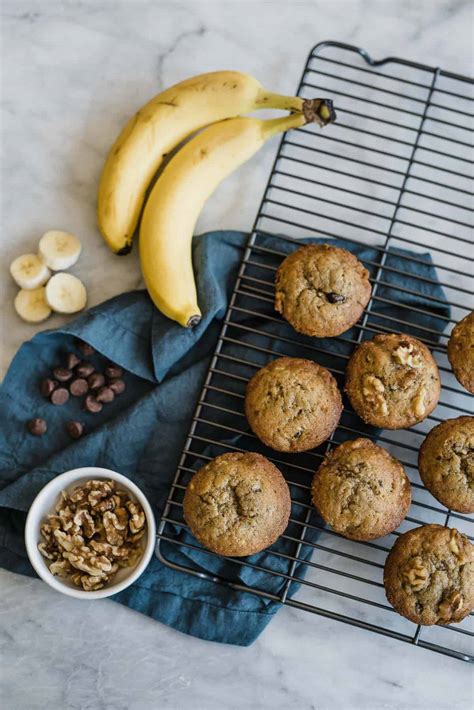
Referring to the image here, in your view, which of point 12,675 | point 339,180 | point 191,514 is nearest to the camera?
point 191,514

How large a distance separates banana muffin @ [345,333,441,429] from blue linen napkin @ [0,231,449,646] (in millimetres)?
180

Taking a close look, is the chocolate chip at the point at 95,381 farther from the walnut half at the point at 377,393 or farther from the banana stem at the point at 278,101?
the banana stem at the point at 278,101

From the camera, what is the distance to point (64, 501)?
8.27 feet

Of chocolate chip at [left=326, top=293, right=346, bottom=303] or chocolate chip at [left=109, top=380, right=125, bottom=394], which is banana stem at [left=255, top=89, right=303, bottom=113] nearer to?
chocolate chip at [left=326, top=293, right=346, bottom=303]

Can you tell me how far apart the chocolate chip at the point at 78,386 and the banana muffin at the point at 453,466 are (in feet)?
3.85

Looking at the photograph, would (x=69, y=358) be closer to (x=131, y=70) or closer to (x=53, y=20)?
(x=131, y=70)

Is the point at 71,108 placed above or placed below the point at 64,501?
above

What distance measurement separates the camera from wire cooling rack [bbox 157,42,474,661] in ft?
8.57

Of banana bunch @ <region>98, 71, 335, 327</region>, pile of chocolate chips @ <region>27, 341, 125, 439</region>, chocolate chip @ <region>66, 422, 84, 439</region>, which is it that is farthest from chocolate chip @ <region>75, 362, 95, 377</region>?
banana bunch @ <region>98, 71, 335, 327</region>

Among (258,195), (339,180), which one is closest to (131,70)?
(258,195)

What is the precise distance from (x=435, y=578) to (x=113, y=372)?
1.24m

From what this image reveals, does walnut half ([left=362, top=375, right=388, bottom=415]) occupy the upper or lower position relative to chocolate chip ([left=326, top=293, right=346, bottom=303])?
lower

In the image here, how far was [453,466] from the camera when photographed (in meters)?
2.42

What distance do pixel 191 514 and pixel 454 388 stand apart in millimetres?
1014
